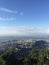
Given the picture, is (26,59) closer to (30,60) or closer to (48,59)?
(30,60)

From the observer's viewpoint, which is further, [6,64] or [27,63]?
[27,63]

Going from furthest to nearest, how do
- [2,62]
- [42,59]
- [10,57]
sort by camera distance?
[42,59]
[10,57]
[2,62]

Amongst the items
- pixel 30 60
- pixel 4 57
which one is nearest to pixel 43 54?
pixel 30 60

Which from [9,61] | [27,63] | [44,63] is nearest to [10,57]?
[9,61]

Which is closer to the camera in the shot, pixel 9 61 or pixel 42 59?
pixel 9 61

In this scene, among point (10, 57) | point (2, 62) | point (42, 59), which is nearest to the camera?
point (2, 62)

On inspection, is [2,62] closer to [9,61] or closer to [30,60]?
[9,61]

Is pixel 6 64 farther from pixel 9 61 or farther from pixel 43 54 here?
pixel 43 54

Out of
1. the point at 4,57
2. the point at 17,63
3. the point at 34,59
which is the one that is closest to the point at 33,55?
the point at 34,59
